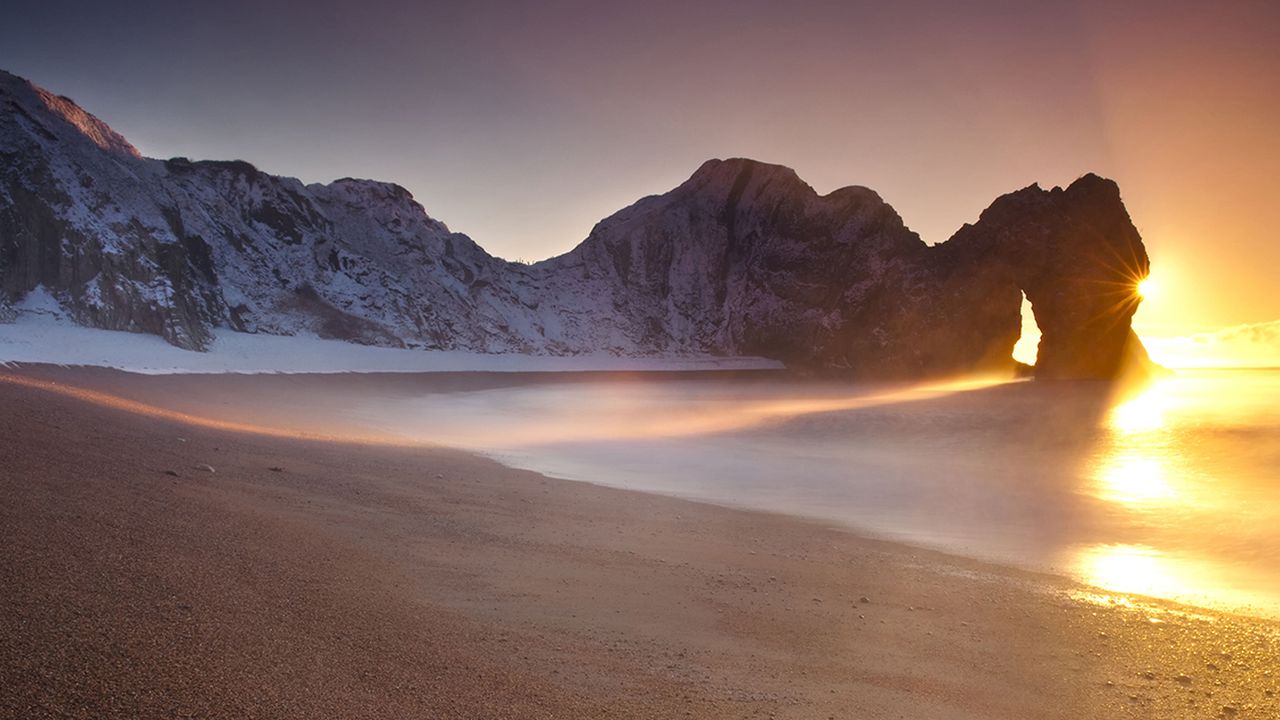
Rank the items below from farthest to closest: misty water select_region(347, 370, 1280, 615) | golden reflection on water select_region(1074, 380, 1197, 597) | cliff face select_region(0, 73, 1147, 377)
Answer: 1. cliff face select_region(0, 73, 1147, 377)
2. misty water select_region(347, 370, 1280, 615)
3. golden reflection on water select_region(1074, 380, 1197, 597)

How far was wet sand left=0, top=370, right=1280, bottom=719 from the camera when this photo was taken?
3199 millimetres

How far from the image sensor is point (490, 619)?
4.48m

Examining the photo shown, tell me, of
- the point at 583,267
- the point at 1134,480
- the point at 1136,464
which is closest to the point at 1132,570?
the point at 1134,480

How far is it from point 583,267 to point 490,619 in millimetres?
60305

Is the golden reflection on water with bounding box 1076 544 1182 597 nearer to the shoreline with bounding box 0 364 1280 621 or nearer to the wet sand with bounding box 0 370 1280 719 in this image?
the shoreline with bounding box 0 364 1280 621

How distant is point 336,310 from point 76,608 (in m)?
41.4

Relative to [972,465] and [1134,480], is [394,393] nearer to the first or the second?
[972,465]

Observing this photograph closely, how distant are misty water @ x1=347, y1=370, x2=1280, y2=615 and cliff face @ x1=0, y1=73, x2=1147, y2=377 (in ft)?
44.7

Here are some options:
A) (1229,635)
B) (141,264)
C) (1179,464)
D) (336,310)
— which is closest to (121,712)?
(1229,635)

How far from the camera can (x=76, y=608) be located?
3.36 meters

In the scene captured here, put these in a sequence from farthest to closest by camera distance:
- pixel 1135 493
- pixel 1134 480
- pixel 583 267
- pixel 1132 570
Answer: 1. pixel 583 267
2. pixel 1134 480
3. pixel 1135 493
4. pixel 1132 570

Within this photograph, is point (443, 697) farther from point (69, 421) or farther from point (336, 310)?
point (336, 310)

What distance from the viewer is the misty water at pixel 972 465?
30.0 feet

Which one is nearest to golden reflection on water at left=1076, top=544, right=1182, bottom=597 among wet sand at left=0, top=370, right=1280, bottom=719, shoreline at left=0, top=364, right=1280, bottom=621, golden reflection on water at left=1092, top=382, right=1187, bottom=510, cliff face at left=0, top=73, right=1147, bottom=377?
shoreline at left=0, top=364, right=1280, bottom=621
